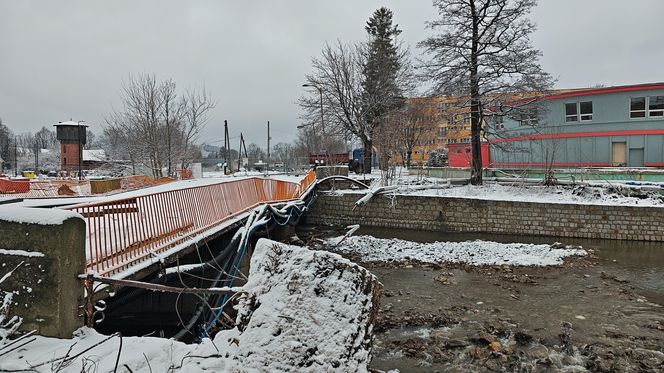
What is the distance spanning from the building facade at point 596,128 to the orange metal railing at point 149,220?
1941 cm

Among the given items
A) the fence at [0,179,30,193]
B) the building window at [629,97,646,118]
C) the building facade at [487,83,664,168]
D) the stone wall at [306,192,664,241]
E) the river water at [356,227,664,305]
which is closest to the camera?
the river water at [356,227,664,305]

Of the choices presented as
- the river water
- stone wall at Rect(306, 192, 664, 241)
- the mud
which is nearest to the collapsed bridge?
the mud

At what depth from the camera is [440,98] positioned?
85.0ft

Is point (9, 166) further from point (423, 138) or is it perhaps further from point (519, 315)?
point (519, 315)

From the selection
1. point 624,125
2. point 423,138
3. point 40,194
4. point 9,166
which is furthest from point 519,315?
point 9,166

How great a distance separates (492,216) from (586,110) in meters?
14.4

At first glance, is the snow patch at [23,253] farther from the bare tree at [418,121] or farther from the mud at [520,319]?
the bare tree at [418,121]

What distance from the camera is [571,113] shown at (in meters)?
28.5

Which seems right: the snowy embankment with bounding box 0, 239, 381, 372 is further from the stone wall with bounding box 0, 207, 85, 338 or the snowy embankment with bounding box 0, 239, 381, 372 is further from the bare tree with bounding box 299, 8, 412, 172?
the bare tree with bounding box 299, 8, 412, 172

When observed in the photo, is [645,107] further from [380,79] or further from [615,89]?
[380,79]

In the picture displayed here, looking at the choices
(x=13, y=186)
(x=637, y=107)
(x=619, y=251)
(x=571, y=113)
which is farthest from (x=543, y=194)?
(x=13, y=186)

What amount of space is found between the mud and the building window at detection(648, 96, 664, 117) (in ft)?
60.0

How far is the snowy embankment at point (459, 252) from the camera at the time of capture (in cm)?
1407

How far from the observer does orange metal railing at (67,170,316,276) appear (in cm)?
568
